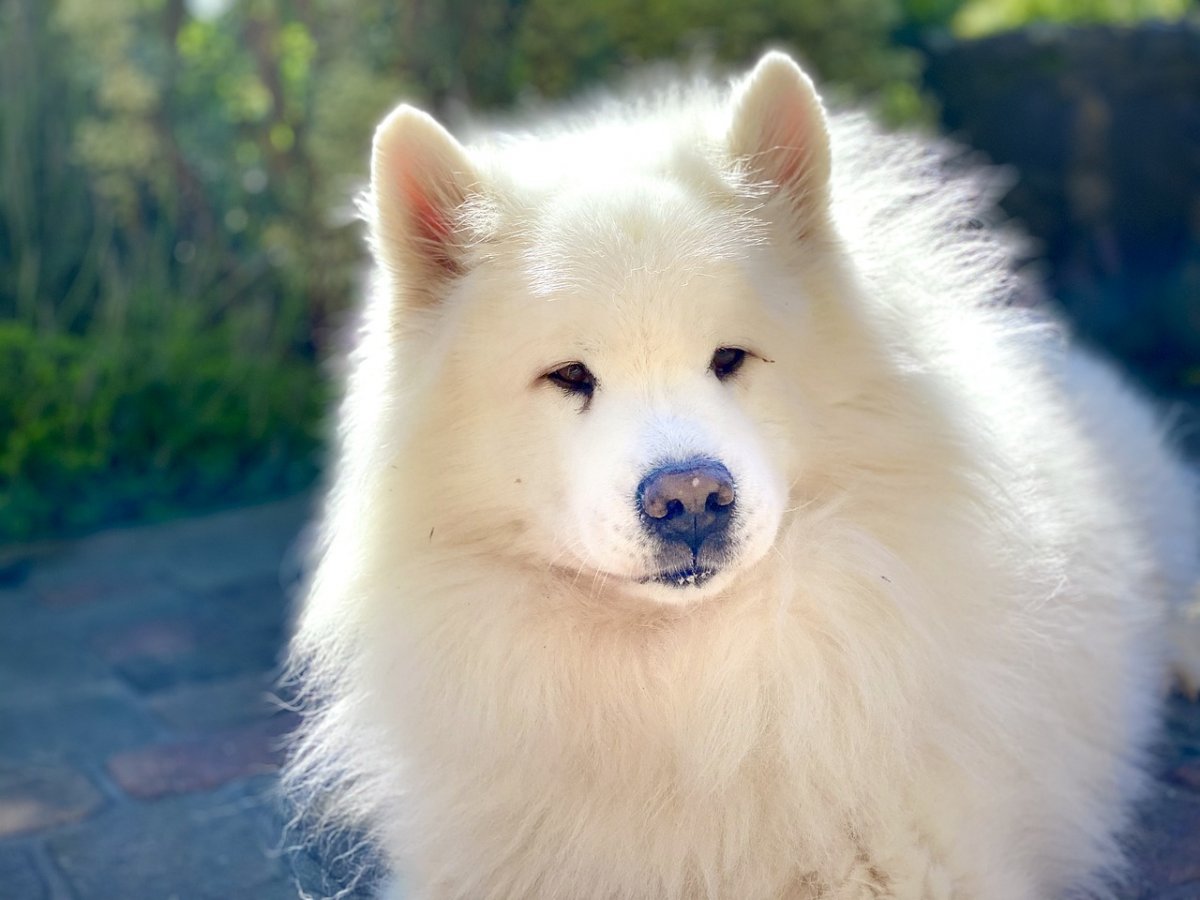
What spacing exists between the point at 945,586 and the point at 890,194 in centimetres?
86

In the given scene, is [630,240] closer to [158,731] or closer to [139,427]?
[158,731]

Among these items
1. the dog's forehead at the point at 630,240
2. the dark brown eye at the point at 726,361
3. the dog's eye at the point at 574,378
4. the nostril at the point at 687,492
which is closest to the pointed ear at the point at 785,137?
the dog's forehead at the point at 630,240

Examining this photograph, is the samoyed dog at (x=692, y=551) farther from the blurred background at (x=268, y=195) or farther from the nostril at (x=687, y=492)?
the blurred background at (x=268, y=195)

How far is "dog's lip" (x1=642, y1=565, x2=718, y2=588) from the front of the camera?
219 centimetres

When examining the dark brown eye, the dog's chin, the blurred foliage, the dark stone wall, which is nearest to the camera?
the dog's chin

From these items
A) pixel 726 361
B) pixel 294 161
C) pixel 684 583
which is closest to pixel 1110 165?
pixel 294 161

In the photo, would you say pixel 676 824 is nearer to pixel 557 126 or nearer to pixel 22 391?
pixel 557 126

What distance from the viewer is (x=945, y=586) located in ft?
7.81

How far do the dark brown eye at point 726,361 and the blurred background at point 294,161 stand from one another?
4.49 m

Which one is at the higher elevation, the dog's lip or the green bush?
the dog's lip

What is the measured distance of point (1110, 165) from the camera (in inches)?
302

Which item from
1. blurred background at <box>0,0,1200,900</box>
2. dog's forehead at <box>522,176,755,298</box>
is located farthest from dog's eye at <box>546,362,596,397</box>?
blurred background at <box>0,0,1200,900</box>

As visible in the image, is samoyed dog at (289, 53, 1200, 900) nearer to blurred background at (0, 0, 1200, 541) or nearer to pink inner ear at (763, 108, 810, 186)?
pink inner ear at (763, 108, 810, 186)

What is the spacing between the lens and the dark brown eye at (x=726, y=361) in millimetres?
2318
